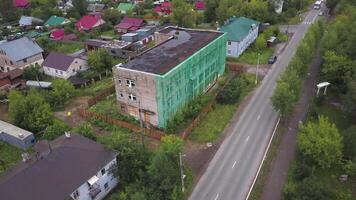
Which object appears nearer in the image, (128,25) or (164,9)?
(128,25)

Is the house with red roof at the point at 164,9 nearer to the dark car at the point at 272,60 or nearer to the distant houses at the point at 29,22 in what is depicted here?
the distant houses at the point at 29,22

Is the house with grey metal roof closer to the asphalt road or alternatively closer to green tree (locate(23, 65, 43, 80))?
green tree (locate(23, 65, 43, 80))

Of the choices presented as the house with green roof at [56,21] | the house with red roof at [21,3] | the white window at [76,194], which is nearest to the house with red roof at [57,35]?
the house with green roof at [56,21]

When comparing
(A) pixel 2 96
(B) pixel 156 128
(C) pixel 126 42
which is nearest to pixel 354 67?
(B) pixel 156 128

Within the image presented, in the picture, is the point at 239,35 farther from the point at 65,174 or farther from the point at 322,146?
the point at 65,174

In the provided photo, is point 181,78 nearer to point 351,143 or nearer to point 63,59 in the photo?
point 351,143

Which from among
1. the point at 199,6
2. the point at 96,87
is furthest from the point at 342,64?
the point at 199,6
